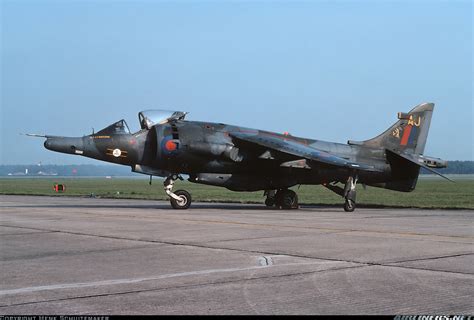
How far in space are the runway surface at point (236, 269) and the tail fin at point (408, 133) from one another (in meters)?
11.1

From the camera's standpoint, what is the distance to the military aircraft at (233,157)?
22219mm

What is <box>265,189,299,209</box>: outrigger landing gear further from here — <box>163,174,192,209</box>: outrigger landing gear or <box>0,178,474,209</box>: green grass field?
<box>0,178,474,209</box>: green grass field

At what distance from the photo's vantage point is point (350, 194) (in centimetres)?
2306

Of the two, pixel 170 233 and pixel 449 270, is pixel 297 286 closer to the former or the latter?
pixel 449 270

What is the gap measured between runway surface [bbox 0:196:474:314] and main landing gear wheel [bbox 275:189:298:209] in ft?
29.6

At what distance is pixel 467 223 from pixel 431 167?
9365 millimetres

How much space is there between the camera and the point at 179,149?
22.3 metres

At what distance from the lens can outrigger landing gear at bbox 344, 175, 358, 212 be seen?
22792mm

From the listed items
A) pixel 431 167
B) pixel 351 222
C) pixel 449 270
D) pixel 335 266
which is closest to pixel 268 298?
pixel 335 266

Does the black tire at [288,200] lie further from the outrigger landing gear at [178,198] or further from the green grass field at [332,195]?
the green grass field at [332,195]

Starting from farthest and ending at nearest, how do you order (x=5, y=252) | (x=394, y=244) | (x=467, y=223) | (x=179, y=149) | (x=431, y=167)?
(x=431, y=167)
(x=179, y=149)
(x=467, y=223)
(x=394, y=244)
(x=5, y=252)

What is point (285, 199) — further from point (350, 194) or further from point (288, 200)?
point (350, 194)

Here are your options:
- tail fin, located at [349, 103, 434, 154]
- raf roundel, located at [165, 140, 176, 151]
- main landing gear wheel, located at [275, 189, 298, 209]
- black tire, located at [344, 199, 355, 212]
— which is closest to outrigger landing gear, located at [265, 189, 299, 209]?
main landing gear wheel, located at [275, 189, 298, 209]

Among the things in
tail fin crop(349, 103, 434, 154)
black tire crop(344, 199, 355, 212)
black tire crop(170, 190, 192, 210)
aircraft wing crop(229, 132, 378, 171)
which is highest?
tail fin crop(349, 103, 434, 154)
